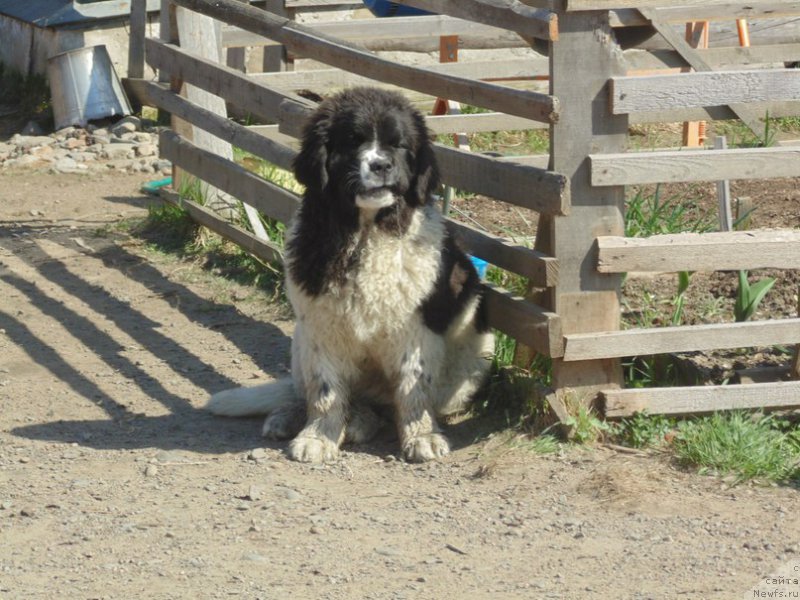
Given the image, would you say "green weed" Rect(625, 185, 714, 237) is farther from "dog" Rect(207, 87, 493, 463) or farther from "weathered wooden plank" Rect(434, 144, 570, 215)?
"dog" Rect(207, 87, 493, 463)

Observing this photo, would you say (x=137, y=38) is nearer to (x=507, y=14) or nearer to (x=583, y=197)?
(x=507, y=14)

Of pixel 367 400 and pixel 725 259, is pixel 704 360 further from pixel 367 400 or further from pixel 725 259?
pixel 367 400

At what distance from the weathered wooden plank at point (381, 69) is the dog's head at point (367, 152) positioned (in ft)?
0.87

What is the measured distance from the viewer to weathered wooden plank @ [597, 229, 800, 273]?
5.20 meters

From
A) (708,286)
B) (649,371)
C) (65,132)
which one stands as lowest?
(649,371)

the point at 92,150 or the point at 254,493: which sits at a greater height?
the point at 92,150

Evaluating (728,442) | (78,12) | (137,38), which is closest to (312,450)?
(728,442)

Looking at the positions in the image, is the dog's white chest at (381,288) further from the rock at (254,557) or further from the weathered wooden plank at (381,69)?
the rock at (254,557)

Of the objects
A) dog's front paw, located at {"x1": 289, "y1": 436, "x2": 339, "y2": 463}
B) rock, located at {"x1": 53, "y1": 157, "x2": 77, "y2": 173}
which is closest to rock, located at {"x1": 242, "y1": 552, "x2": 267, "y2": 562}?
dog's front paw, located at {"x1": 289, "y1": 436, "x2": 339, "y2": 463}

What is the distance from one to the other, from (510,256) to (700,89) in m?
1.16

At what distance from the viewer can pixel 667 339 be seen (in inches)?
208

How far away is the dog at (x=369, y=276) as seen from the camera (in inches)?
208

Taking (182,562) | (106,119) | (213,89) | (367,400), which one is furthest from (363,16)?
(182,562)

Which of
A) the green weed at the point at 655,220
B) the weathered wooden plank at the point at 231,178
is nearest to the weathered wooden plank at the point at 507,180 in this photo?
the green weed at the point at 655,220
